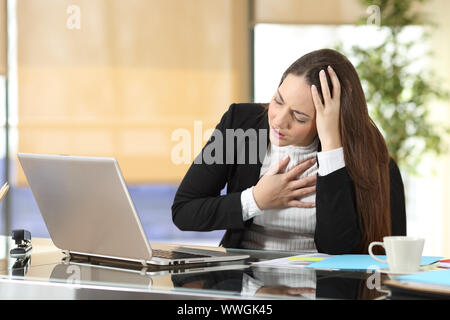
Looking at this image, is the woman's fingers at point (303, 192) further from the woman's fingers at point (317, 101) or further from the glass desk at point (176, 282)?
the glass desk at point (176, 282)

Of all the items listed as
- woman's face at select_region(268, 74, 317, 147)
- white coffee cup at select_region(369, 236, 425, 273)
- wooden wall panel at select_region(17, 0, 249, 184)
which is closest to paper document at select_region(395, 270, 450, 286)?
white coffee cup at select_region(369, 236, 425, 273)

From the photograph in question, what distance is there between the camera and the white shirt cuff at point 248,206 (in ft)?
6.07

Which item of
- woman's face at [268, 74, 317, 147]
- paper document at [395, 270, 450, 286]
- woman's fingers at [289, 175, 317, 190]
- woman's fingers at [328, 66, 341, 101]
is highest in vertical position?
woman's fingers at [328, 66, 341, 101]

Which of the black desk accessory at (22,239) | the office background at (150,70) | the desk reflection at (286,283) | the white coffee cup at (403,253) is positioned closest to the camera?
the desk reflection at (286,283)

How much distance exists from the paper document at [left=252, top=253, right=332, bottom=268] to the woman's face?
383mm

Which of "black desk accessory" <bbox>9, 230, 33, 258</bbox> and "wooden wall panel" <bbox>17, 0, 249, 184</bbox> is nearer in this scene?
"black desk accessory" <bbox>9, 230, 33, 258</bbox>

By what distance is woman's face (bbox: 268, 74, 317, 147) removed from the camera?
1822 mm

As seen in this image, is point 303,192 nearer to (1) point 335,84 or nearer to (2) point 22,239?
(1) point 335,84

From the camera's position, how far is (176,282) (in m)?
1.23

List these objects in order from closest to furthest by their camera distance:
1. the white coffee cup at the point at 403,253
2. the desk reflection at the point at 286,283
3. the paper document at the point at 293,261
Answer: the desk reflection at the point at 286,283, the white coffee cup at the point at 403,253, the paper document at the point at 293,261

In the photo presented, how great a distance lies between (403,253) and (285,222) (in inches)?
24.7

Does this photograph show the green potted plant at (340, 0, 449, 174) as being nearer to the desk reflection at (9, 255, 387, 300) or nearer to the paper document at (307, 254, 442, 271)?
the paper document at (307, 254, 442, 271)

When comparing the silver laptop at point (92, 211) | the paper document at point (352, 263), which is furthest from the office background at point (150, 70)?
the paper document at point (352, 263)

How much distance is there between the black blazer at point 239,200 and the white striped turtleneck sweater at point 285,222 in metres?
0.03
